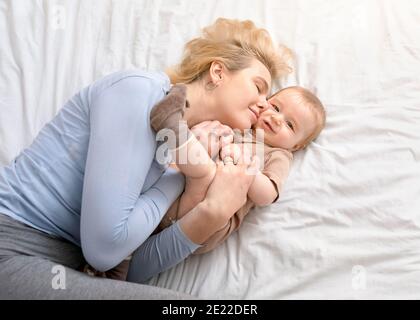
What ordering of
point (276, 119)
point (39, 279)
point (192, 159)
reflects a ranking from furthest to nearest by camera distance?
point (276, 119) < point (192, 159) < point (39, 279)

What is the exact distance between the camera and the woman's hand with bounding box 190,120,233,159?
116cm

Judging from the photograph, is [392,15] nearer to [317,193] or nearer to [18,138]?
[317,193]

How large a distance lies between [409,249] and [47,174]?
785 mm

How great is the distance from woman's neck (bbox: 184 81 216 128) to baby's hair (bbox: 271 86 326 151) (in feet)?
0.86

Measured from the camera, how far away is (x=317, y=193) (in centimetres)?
119

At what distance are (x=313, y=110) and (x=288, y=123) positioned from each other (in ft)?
0.23

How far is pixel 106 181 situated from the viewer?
3.12 feet

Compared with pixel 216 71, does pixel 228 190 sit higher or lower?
lower

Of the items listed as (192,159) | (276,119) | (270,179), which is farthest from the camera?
(276,119)

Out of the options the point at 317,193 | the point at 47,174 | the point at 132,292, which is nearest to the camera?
the point at 132,292

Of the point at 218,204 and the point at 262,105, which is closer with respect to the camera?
the point at 218,204

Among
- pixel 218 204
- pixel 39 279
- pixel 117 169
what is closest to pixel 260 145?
pixel 218 204

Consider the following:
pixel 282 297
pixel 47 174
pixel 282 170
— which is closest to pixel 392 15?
pixel 282 170

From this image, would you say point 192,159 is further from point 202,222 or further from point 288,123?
point 288,123
